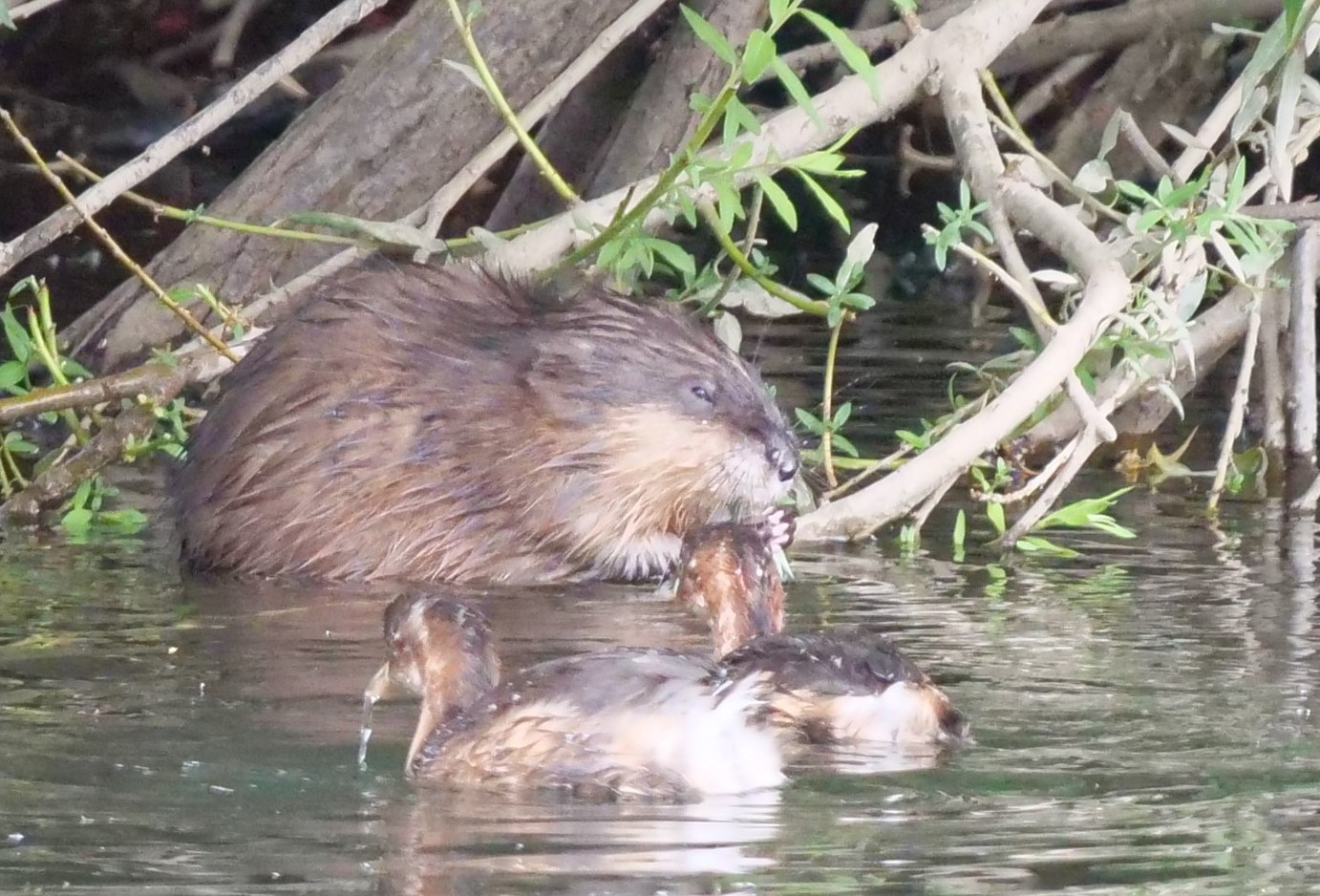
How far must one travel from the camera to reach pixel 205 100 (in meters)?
10.5

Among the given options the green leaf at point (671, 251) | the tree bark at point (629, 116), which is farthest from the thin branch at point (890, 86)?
the tree bark at point (629, 116)

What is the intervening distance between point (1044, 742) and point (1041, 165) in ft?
7.09

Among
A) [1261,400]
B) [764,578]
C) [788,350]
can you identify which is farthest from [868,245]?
[788,350]

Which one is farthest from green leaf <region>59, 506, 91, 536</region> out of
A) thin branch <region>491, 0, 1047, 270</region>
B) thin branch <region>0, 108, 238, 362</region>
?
thin branch <region>491, 0, 1047, 270</region>

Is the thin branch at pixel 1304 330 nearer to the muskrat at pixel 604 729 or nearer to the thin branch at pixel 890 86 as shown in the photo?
the thin branch at pixel 890 86

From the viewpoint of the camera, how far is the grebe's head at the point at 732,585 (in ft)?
13.6

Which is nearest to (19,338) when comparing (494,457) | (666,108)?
(494,457)

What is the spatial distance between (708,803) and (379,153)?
371 centimetres

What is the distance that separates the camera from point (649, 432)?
521cm

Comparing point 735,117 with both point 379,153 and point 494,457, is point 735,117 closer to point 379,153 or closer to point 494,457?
point 494,457

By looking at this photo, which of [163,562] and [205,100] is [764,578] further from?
[205,100]

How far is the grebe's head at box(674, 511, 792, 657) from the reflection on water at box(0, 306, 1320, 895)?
0.24 m

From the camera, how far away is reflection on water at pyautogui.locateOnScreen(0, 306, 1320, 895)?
2916 mm

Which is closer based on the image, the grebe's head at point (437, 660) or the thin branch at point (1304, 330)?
the grebe's head at point (437, 660)
